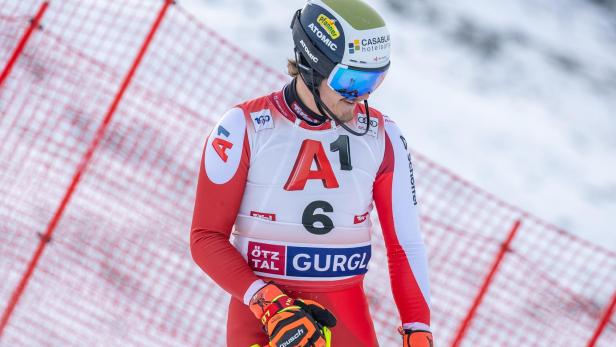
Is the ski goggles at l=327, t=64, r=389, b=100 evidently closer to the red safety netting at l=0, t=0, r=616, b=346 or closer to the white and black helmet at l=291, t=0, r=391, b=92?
the white and black helmet at l=291, t=0, r=391, b=92

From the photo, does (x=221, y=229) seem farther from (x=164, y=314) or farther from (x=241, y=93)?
(x=241, y=93)

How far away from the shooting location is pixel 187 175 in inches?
284

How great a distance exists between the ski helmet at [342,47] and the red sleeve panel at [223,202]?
35 centimetres

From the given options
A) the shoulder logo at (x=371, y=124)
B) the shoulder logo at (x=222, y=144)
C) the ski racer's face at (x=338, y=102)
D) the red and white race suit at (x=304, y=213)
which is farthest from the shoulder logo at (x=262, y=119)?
the shoulder logo at (x=371, y=124)

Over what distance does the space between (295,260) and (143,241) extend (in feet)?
10.2

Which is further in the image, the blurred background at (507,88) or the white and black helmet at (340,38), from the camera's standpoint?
the blurred background at (507,88)

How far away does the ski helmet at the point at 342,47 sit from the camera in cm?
319

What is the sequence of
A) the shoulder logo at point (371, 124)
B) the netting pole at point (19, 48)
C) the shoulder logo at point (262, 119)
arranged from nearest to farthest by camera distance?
the shoulder logo at point (262, 119), the shoulder logo at point (371, 124), the netting pole at point (19, 48)

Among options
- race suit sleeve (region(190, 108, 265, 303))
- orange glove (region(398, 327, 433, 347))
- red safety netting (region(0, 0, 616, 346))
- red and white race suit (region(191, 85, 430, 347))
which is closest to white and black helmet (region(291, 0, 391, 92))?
red and white race suit (region(191, 85, 430, 347))

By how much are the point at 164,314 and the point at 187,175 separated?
4.93 ft

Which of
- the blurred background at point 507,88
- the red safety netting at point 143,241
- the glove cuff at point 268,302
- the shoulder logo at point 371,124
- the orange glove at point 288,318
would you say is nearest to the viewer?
the orange glove at point 288,318

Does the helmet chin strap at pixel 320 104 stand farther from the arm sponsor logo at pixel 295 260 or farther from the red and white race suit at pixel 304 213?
the arm sponsor logo at pixel 295 260

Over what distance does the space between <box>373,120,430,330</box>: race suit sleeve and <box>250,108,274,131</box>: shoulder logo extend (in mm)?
493

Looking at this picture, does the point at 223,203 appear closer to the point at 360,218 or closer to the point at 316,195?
the point at 316,195
